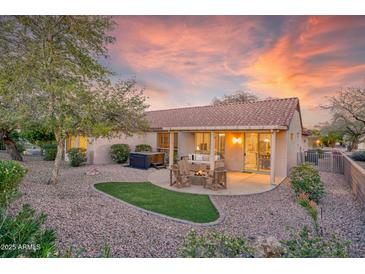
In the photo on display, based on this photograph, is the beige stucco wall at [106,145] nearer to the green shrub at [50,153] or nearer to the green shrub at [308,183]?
the green shrub at [50,153]

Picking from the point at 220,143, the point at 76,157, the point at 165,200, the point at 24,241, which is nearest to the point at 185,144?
the point at 220,143

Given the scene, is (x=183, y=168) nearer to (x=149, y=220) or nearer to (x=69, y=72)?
(x=149, y=220)

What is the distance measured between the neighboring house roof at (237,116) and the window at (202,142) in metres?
1.00

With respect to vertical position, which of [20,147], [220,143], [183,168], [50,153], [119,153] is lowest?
[183,168]

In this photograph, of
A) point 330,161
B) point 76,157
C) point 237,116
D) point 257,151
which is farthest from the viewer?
point 76,157

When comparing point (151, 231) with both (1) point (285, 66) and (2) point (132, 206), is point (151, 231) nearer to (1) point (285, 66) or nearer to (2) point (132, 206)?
(2) point (132, 206)

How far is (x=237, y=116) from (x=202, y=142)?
282 cm

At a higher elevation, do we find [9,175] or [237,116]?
[237,116]

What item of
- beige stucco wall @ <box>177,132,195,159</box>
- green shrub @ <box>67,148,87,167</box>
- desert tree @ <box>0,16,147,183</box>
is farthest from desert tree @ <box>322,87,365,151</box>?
green shrub @ <box>67,148,87,167</box>

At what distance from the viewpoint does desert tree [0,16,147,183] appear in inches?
206

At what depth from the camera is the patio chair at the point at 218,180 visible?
7.08 meters

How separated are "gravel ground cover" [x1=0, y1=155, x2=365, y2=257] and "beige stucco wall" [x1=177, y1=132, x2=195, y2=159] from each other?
6421 mm

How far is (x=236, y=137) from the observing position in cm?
1109

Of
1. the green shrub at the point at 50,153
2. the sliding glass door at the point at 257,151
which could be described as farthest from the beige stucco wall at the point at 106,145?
the sliding glass door at the point at 257,151
